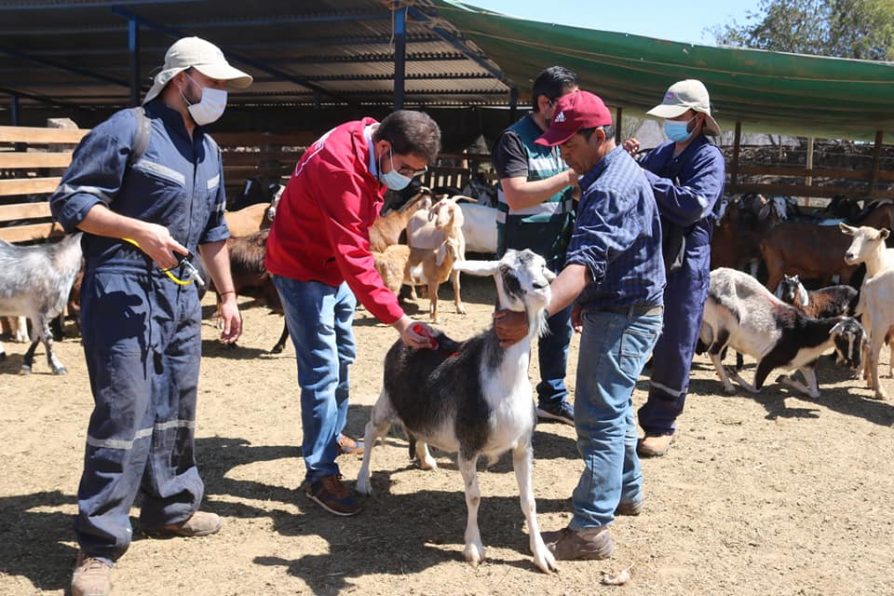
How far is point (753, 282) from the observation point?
7191mm

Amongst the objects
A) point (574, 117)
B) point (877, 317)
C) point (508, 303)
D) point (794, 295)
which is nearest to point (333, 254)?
point (508, 303)

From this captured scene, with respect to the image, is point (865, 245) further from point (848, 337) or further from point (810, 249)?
point (810, 249)

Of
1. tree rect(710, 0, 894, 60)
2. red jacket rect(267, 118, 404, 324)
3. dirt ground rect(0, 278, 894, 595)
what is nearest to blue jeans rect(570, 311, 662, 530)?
→ dirt ground rect(0, 278, 894, 595)

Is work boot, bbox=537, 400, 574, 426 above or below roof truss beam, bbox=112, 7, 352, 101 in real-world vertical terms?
below

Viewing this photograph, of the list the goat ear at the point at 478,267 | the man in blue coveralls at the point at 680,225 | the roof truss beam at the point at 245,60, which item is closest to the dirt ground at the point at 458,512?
the man in blue coveralls at the point at 680,225

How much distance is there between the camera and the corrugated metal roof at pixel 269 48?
1216 cm

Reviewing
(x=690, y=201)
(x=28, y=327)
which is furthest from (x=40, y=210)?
(x=690, y=201)

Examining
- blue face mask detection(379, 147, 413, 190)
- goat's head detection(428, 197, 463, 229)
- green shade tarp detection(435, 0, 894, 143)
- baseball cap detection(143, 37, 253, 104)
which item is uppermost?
green shade tarp detection(435, 0, 894, 143)

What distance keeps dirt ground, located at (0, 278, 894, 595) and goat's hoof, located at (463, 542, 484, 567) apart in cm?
4

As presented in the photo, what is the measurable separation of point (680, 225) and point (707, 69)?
5089mm

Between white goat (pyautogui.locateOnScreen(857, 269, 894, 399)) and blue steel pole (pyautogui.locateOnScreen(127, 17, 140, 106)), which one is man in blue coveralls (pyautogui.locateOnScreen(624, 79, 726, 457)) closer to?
white goat (pyautogui.locateOnScreen(857, 269, 894, 399))

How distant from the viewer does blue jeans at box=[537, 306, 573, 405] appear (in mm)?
5496

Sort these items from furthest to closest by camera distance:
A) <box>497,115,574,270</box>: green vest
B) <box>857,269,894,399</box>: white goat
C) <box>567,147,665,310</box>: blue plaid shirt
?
<box>857,269,894,399</box>: white goat < <box>497,115,574,270</box>: green vest < <box>567,147,665,310</box>: blue plaid shirt

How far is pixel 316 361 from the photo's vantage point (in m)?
4.16
